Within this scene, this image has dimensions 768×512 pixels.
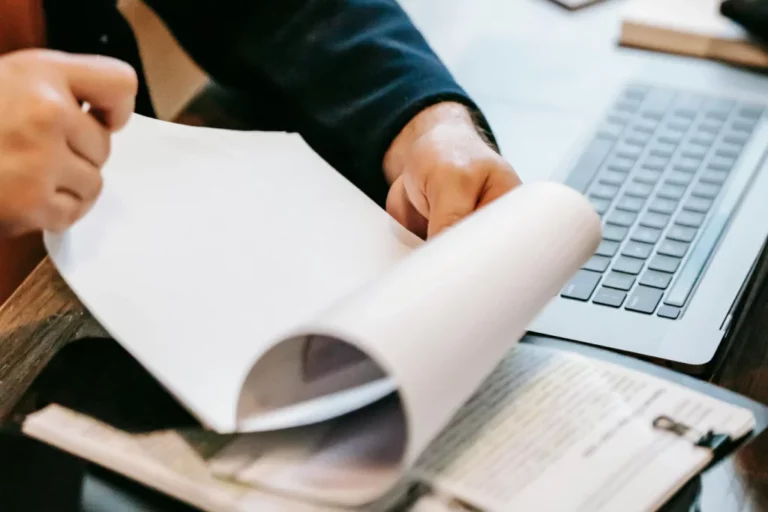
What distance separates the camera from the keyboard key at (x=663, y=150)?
2.39 feet

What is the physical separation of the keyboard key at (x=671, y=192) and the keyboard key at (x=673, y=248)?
0.21 ft

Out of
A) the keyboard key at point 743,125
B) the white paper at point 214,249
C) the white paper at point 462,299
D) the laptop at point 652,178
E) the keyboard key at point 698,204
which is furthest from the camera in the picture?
the keyboard key at point 743,125

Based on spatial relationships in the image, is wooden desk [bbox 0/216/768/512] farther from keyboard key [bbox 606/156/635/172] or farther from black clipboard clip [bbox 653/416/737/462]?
keyboard key [bbox 606/156/635/172]

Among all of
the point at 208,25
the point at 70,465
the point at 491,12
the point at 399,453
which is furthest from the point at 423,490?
the point at 491,12

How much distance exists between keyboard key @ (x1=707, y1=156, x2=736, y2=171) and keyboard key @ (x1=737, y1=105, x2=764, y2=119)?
90mm

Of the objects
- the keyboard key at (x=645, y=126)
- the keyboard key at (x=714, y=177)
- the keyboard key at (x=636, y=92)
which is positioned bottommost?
the keyboard key at (x=636, y=92)

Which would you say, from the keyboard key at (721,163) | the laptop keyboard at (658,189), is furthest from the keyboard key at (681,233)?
the keyboard key at (721,163)

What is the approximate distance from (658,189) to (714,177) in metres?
0.05

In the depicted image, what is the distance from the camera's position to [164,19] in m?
0.85

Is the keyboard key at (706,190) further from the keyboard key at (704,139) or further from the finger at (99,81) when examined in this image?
the finger at (99,81)

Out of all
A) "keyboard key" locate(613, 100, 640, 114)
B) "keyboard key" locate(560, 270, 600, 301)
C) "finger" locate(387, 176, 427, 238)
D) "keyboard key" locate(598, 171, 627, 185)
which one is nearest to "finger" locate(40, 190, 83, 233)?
"finger" locate(387, 176, 427, 238)

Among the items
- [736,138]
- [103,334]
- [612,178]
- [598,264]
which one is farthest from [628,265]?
[103,334]

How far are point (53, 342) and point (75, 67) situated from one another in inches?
6.7

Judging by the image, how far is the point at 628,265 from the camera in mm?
593
